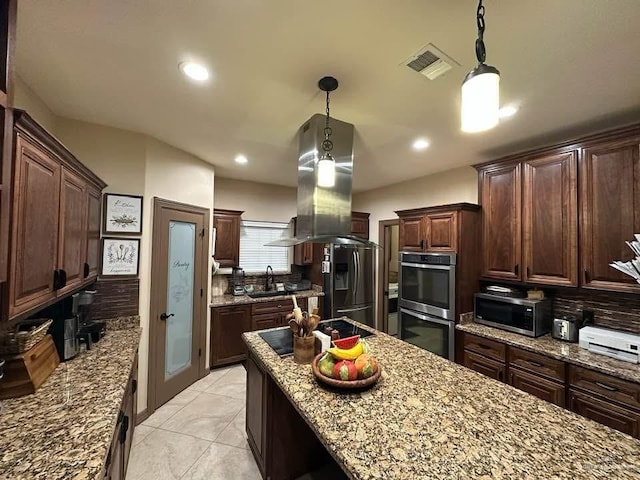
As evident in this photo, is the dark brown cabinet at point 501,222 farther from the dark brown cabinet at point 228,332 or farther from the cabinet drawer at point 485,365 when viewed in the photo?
the dark brown cabinet at point 228,332

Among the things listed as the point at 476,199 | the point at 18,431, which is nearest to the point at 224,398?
the point at 18,431

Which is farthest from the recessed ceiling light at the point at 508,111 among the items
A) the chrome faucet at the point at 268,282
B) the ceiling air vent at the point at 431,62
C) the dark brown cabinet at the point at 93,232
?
the chrome faucet at the point at 268,282

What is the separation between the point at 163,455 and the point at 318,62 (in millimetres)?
3076

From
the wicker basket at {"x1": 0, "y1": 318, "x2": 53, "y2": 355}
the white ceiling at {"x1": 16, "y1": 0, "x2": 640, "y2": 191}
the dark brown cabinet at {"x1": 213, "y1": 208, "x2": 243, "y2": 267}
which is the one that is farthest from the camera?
the dark brown cabinet at {"x1": 213, "y1": 208, "x2": 243, "y2": 267}

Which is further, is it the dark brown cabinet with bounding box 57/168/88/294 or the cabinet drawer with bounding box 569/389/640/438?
the cabinet drawer with bounding box 569/389/640/438

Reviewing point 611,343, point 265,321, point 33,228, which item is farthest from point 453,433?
point 265,321

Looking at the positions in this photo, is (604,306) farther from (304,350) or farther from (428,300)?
(304,350)

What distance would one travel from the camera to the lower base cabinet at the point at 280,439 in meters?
1.80

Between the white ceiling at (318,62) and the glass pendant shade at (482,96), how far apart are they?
46 cm

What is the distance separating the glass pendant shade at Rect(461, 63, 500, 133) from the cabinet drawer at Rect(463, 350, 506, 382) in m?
2.45

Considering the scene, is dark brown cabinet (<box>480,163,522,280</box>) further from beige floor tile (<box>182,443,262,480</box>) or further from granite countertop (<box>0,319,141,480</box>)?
granite countertop (<box>0,319,141,480</box>)

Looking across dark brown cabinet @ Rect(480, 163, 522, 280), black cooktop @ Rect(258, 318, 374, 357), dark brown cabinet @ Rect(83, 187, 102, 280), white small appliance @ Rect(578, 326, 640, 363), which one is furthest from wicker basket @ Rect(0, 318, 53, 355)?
white small appliance @ Rect(578, 326, 640, 363)

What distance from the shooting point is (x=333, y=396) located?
Answer: 1.40 metres

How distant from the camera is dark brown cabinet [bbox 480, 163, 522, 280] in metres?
2.71
